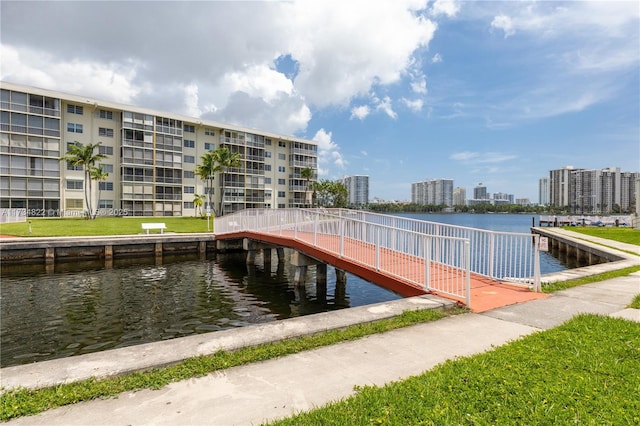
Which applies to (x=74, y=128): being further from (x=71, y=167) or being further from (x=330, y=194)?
(x=330, y=194)

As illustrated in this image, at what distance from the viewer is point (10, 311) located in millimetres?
11414

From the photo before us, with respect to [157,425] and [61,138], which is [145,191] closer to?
[61,138]

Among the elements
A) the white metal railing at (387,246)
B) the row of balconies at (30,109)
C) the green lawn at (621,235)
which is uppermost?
the row of balconies at (30,109)

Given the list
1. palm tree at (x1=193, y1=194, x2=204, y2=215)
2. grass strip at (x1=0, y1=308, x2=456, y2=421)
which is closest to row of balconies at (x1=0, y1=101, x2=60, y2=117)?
palm tree at (x1=193, y1=194, x2=204, y2=215)

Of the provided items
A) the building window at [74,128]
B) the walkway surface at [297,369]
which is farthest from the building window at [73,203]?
the walkway surface at [297,369]

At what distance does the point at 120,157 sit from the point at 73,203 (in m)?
9.18

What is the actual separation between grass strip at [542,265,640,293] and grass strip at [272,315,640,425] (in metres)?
4.39

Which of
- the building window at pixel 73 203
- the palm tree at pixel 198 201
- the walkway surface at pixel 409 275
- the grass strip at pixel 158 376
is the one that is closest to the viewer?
the grass strip at pixel 158 376

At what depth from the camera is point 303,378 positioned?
3.93 metres

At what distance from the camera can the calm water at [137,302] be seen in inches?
370

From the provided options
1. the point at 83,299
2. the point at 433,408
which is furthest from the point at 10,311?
the point at 433,408

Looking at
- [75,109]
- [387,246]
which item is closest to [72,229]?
[387,246]

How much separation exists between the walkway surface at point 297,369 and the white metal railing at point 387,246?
1500mm

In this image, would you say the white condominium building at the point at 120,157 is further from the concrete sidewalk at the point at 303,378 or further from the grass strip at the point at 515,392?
the grass strip at the point at 515,392
